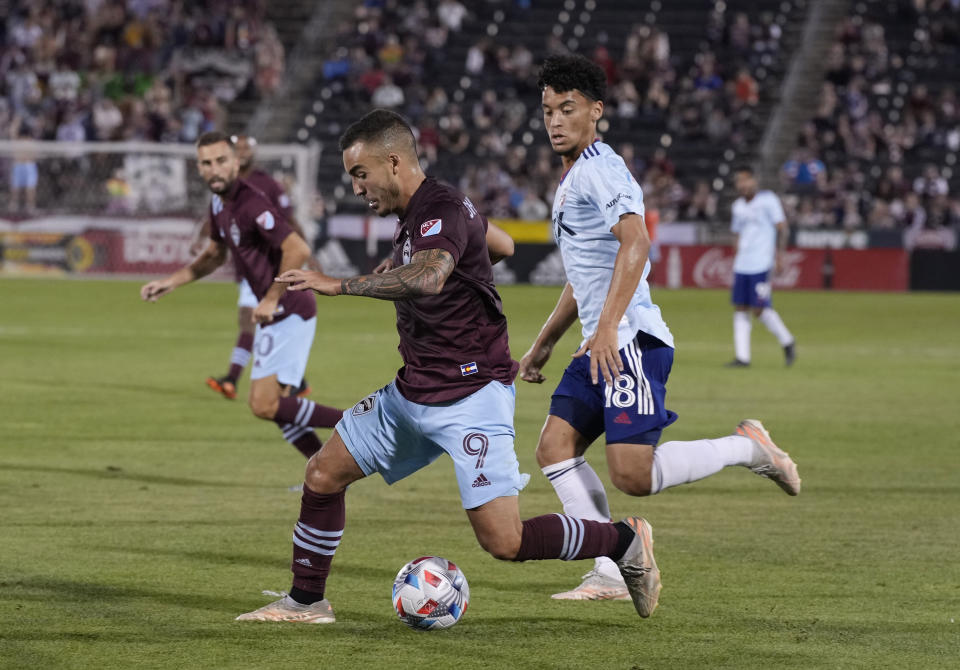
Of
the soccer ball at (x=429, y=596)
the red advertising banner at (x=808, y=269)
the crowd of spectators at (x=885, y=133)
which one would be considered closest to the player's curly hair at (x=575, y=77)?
the soccer ball at (x=429, y=596)

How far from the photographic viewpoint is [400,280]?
5.23 meters

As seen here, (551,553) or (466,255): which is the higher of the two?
(466,255)

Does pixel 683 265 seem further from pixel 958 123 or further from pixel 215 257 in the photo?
pixel 215 257

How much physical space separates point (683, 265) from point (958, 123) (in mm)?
8175

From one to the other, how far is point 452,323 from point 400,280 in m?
0.45

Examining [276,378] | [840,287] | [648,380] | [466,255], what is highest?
[466,255]

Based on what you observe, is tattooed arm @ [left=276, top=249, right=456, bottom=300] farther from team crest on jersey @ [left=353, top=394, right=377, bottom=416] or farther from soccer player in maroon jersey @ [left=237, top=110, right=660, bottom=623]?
team crest on jersey @ [left=353, top=394, right=377, bottom=416]

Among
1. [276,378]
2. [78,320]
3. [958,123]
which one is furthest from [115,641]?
[958,123]

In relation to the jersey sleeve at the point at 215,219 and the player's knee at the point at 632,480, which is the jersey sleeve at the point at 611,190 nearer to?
the player's knee at the point at 632,480

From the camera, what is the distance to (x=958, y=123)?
1352 inches

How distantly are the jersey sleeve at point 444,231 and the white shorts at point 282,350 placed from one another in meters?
3.98

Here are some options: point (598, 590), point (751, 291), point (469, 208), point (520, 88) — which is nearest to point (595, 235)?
point (469, 208)

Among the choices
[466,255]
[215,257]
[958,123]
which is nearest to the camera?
[466,255]

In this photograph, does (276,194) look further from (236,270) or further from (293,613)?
(293,613)
